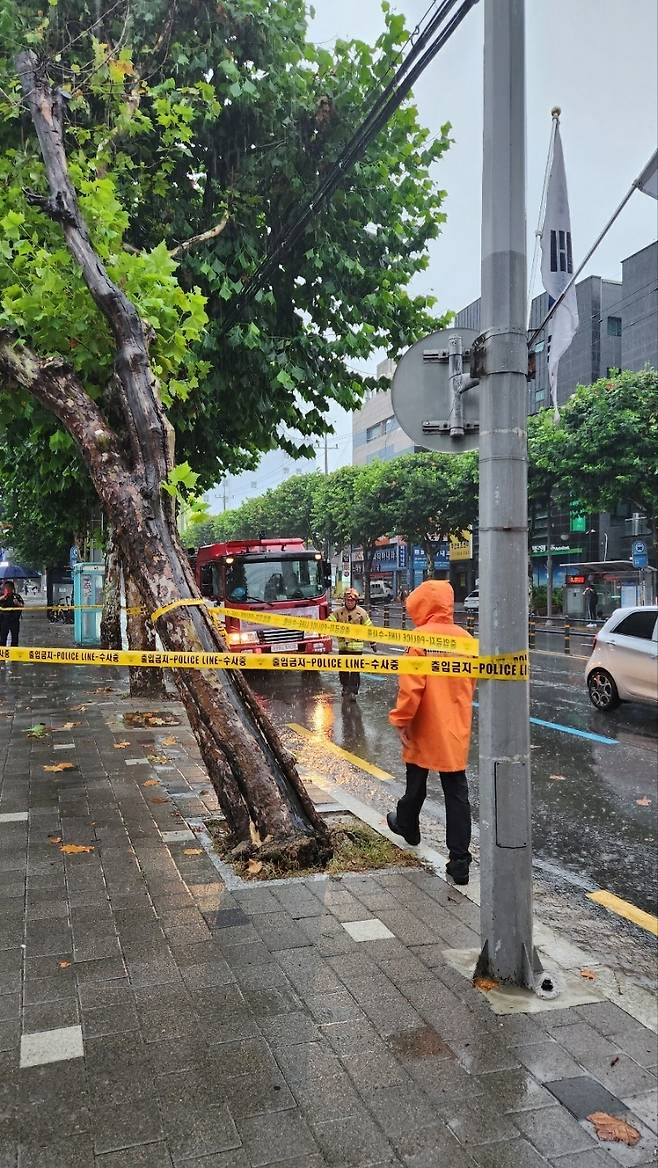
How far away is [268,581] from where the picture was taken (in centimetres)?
1539

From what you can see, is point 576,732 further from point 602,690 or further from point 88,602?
point 88,602

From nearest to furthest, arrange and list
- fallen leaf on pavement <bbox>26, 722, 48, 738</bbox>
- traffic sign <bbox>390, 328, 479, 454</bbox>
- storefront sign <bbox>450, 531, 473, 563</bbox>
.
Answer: traffic sign <bbox>390, 328, 479, 454</bbox> < fallen leaf on pavement <bbox>26, 722, 48, 738</bbox> < storefront sign <bbox>450, 531, 473, 563</bbox>

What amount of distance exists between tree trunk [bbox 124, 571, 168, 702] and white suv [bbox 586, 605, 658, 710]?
20.0ft

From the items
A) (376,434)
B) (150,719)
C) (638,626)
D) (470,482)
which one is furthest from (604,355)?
(150,719)

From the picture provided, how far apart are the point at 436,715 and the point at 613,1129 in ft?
7.70

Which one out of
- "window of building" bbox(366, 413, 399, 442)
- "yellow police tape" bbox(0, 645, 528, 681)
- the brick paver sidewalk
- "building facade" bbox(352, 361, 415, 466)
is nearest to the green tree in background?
"building facade" bbox(352, 361, 415, 466)

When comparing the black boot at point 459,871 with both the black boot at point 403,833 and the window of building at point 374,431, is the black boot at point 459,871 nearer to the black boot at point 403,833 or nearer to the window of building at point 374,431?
the black boot at point 403,833

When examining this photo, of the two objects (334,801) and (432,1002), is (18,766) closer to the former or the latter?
(334,801)

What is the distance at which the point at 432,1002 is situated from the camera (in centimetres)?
312

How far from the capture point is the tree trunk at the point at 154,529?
4.70 meters

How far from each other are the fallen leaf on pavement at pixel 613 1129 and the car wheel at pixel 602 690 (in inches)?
330

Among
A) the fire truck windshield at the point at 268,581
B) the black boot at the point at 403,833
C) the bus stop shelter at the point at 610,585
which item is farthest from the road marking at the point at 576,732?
the bus stop shelter at the point at 610,585

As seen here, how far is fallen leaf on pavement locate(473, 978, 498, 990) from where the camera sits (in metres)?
3.23

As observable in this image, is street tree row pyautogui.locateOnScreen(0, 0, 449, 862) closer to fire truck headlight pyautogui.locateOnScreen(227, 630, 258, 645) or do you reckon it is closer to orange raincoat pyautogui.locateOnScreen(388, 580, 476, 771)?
orange raincoat pyautogui.locateOnScreen(388, 580, 476, 771)
